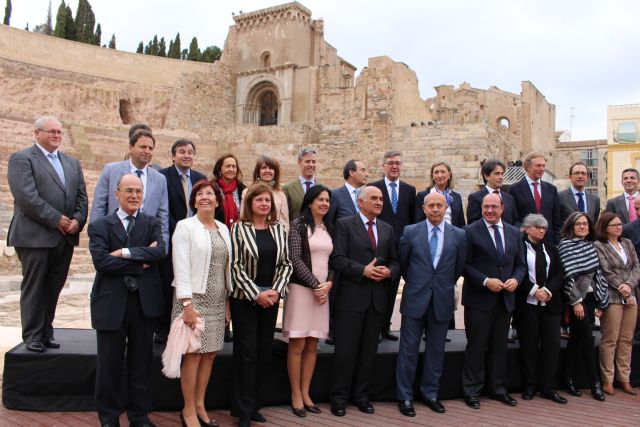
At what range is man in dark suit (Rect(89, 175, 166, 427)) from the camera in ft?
13.5

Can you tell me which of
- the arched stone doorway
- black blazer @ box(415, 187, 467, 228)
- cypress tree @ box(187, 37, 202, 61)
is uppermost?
cypress tree @ box(187, 37, 202, 61)

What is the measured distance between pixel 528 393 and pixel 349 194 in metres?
2.68

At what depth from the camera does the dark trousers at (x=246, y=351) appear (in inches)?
175

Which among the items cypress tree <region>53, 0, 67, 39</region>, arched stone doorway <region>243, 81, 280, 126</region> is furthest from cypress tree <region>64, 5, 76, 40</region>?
arched stone doorway <region>243, 81, 280, 126</region>

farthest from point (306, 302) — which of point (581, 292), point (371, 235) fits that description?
point (581, 292)

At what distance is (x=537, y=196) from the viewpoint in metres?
6.57

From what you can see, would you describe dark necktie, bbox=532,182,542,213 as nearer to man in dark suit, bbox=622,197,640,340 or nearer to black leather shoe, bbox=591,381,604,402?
man in dark suit, bbox=622,197,640,340

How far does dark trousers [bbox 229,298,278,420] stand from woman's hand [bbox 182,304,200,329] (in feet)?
1.23

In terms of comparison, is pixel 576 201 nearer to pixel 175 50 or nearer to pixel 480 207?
pixel 480 207

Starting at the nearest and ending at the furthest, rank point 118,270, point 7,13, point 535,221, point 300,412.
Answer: point 118,270 < point 300,412 < point 535,221 < point 7,13

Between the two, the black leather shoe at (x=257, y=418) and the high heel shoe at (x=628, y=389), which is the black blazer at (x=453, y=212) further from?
the black leather shoe at (x=257, y=418)

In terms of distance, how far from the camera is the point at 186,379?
4266 millimetres

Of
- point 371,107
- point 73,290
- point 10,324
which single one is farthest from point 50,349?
point 371,107

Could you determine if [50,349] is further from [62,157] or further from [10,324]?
[10,324]
